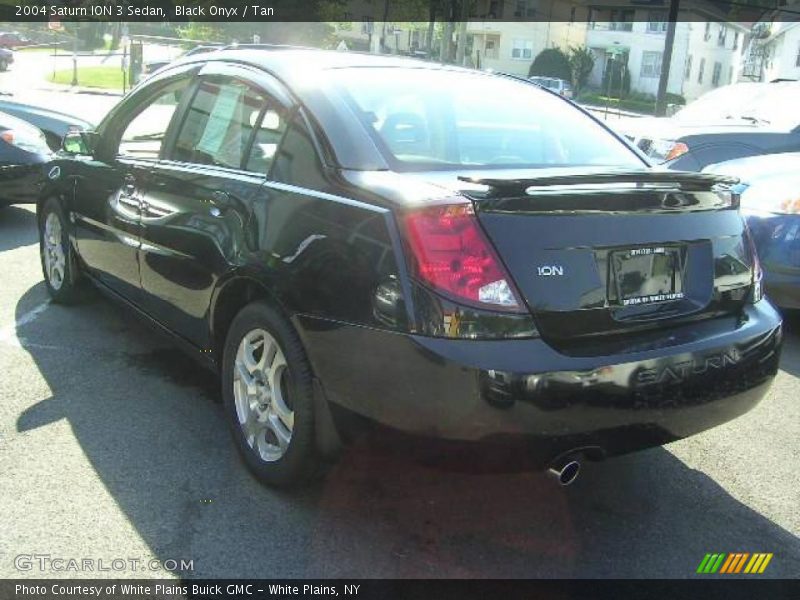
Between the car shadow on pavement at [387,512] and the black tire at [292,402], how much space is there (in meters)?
0.10

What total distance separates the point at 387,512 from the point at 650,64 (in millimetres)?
59841

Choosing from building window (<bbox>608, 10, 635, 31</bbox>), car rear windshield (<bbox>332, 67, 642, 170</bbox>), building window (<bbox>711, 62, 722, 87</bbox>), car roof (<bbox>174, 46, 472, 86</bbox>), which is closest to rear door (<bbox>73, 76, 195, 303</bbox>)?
car roof (<bbox>174, 46, 472, 86</bbox>)

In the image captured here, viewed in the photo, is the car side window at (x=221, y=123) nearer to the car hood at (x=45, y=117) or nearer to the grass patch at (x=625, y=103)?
the car hood at (x=45, y=117)

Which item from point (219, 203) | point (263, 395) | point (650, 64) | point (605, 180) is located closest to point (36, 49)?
point (650, 64)

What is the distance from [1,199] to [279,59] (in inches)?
219

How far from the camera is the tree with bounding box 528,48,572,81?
55.1 m

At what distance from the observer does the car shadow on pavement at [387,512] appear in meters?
2.71

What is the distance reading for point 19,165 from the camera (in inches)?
306

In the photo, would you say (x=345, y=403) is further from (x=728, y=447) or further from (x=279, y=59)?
(x=728, y=447)

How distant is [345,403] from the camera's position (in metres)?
2.64

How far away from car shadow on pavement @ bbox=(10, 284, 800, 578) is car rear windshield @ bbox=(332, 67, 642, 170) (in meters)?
1.22

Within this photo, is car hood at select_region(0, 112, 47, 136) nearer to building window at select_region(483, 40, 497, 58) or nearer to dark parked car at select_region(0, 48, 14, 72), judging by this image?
dark parked car at select_region(0, 48, 14, 72)

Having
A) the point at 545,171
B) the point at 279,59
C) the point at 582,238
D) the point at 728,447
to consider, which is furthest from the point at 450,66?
the point at 728,447

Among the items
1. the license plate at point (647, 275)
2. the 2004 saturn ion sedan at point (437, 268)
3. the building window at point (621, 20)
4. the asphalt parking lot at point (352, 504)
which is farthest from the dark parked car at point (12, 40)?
the license plate at point (647, 275)
